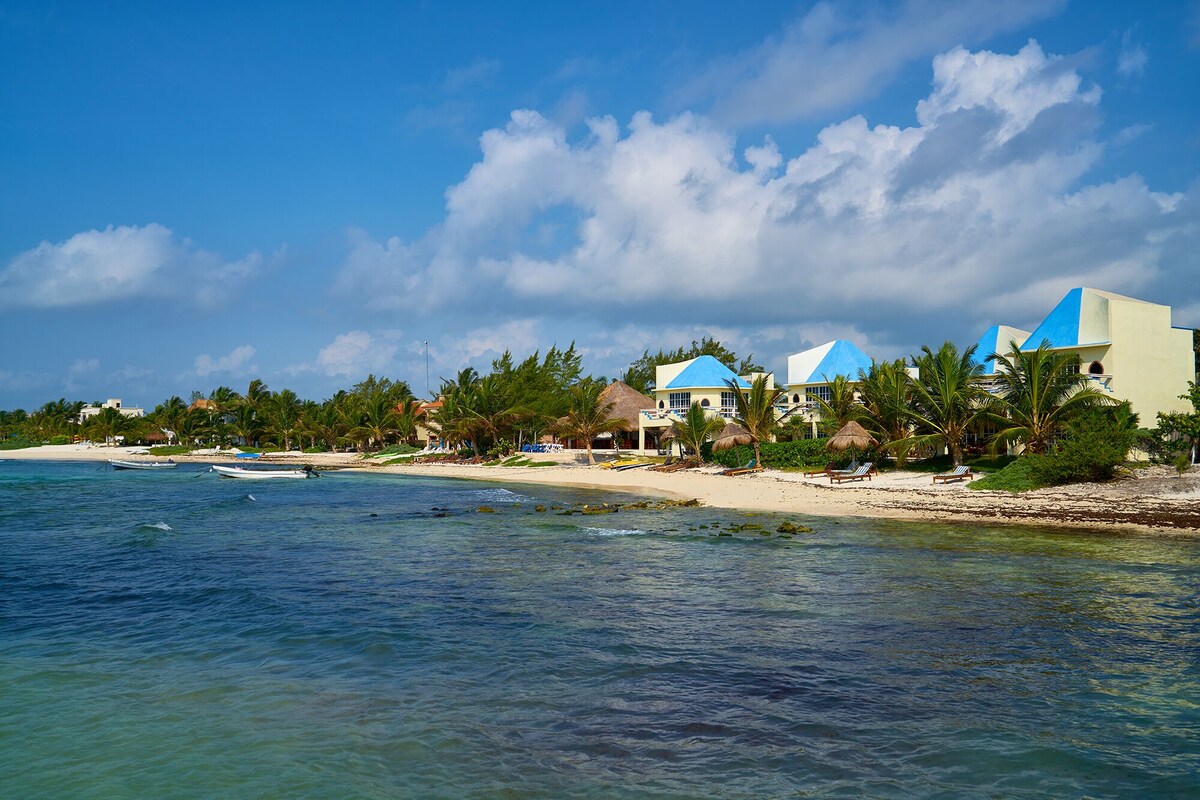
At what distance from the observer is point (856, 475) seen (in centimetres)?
3114

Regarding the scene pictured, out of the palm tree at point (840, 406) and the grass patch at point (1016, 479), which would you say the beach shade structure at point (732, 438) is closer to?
the palm tree at point (840, 406)

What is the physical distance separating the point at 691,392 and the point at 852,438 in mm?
17529

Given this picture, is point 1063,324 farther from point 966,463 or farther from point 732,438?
point 732,438

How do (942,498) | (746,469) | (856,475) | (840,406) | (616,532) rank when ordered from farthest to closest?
(746,469) < (840,406) < (856,475) < (942,498) < (616,532)

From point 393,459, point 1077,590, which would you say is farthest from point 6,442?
point 1077,590

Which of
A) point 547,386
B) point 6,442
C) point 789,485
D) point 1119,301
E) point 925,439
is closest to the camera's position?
point 1119,301

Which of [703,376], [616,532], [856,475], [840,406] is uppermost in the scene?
Answer: [703,376]

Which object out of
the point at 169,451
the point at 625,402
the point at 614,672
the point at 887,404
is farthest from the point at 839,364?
the point at 169,451

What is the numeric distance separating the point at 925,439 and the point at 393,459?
45.5 meters

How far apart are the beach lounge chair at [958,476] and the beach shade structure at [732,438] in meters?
11.0

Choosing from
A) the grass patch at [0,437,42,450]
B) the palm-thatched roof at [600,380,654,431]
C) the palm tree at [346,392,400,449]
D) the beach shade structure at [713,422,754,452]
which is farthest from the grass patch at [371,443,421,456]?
the grass patch at [0,437,42,450]

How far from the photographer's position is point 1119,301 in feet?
90.7

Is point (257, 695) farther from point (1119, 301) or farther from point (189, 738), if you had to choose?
point (1119, 301)

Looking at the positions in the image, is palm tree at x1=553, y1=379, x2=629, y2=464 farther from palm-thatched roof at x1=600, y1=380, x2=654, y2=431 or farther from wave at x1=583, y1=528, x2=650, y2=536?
wave at x1=583, y1=528, x2=650, y2=536
